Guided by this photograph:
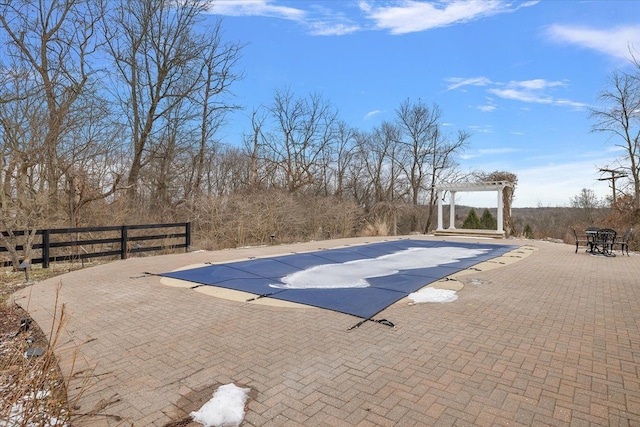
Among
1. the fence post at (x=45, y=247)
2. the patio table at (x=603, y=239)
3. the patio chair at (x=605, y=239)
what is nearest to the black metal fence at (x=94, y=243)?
the fence post at (x=45, y=247)

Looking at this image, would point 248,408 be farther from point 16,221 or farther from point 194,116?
point 194,116

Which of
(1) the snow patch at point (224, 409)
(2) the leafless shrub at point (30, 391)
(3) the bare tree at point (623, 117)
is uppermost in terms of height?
(3) the bare tree at point (623, 117)

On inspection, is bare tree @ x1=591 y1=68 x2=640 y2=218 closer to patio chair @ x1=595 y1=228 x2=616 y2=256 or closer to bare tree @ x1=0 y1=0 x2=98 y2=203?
patio chair @ x1=595 y1=228 x2=616 y2=256

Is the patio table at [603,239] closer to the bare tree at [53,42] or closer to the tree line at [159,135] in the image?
the tree line at [159,135]

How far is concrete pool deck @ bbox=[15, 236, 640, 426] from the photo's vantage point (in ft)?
7.24

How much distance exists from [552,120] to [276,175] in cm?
1378

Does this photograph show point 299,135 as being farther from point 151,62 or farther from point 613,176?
point 613,176

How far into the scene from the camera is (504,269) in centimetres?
735

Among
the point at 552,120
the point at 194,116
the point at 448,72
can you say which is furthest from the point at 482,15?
the point at 194,116

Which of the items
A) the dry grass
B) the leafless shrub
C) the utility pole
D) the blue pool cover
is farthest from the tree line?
the utility pole

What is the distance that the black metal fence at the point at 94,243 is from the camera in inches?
298

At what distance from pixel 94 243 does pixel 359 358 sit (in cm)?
Result: 800

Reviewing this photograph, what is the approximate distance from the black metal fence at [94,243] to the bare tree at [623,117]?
18998mm

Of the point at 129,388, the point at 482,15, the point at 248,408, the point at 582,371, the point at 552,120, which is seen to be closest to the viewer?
the point at 248,408
